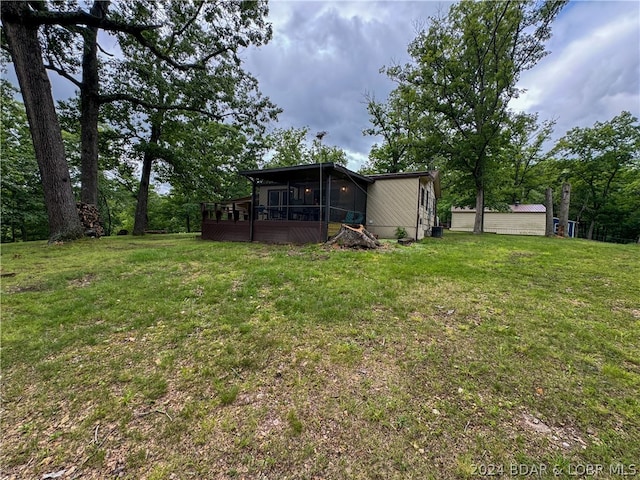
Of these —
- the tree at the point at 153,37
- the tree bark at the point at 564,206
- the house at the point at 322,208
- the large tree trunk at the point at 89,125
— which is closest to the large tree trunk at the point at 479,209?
the house at the point at 322,208

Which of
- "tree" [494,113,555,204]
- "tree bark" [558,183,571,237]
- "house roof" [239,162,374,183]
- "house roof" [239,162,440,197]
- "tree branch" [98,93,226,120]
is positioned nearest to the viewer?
"house roof" [239,162,374,183]

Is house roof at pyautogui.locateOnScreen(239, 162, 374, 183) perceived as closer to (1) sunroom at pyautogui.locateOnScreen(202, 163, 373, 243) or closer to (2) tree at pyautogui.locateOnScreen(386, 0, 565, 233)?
(1) sunroom at pyautogui.locateOnScreen(202, 163, 373, 243)

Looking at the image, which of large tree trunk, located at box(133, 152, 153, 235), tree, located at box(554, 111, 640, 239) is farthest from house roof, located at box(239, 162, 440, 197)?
tree, located at box(554, 111, 640, 239)

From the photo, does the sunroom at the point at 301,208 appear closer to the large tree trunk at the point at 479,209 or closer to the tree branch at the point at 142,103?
the tree branch at the point at 142,103

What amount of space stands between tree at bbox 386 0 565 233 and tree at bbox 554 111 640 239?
39.7 feet

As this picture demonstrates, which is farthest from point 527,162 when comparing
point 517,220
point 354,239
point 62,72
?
point 62,72

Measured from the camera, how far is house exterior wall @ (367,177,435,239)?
39.4ft

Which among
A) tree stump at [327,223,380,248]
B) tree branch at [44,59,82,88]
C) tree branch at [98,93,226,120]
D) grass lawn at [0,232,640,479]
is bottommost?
grass lawn at [0,232,640,479]

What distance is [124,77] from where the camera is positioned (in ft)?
37.9

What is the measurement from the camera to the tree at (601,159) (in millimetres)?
20266

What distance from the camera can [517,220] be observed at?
68.2ft

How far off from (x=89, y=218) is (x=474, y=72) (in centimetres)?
2101

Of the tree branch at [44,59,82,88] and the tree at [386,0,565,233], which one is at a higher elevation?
the tree at [386,0,565,233]

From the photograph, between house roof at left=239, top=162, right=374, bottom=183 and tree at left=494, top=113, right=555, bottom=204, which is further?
tree at left=494, top=113, right=555, bottom=204
